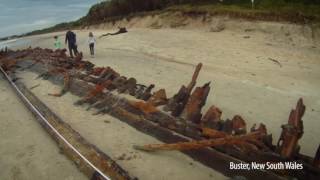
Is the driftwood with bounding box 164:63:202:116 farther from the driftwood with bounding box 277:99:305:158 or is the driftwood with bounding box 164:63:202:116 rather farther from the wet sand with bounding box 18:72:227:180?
the driftwood with bounding box 277:99:305:158

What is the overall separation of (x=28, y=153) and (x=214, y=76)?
878 centimetres

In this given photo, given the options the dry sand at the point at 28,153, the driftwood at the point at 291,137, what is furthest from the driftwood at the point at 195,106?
the dry sand at the point at 28,153

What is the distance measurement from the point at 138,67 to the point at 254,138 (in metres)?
11.8

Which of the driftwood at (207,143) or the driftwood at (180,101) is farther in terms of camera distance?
the driftwood at (180,101)

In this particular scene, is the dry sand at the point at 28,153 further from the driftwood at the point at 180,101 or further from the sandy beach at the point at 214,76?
the driftwood at the point at 180,101

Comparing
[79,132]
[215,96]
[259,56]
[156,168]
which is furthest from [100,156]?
[259,56]

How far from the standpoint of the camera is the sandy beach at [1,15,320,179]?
8492 millimetres

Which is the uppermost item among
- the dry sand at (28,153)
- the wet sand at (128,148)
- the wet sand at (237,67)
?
the wet sand at (237,67)

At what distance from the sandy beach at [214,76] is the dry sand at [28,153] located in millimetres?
887

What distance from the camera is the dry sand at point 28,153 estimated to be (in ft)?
25.3

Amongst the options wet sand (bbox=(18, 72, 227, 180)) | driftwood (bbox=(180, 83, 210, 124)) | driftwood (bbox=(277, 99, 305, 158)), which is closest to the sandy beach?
wet sand (bbox=(18, 72, 227, 180))

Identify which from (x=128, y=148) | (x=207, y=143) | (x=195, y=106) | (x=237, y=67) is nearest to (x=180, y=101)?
(x=195, y=106)

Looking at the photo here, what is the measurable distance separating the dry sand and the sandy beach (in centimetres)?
89

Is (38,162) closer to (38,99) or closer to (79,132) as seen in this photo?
(79,132)
